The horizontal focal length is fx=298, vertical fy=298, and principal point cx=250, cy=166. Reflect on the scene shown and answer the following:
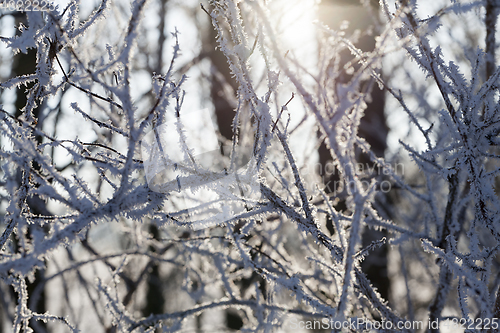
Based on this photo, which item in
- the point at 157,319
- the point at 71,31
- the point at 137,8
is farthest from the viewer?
the point at 157,319

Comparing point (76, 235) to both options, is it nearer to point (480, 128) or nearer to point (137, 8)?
point (137, 8)

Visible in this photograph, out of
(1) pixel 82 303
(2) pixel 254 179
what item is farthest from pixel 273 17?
(1) pixel 82 303

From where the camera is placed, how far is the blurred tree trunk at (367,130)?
369 cm

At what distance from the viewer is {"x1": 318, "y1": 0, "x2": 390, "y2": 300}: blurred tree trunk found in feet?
12.1

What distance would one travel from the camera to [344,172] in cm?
87

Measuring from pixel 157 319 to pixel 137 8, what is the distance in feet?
4.86

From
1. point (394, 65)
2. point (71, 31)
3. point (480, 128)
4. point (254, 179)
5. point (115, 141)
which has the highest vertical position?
point (394, 65)

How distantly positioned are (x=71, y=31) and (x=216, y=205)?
0.99m

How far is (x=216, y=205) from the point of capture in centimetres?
133

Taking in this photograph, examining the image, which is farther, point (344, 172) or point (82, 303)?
point (82, 303)

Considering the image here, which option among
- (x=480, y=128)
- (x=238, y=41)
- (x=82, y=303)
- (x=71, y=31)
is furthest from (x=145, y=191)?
(x=82, y=303)

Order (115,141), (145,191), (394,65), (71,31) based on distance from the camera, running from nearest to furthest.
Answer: (145,191)
(71,31)
(115,141)
(394,65)

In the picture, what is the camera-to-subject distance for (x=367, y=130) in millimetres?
4332

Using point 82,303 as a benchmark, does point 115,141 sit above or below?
above
